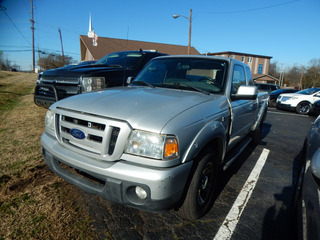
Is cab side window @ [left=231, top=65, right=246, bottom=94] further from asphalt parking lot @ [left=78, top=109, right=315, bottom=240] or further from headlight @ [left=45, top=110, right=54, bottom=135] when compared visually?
headlight @ [left=45, top=110, right=54, bottom=135]

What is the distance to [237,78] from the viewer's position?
323 centimetres

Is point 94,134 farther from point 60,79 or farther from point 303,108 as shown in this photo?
point 303,108

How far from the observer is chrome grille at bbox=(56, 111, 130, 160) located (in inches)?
67.3

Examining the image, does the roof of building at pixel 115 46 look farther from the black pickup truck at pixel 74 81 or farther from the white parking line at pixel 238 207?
the white parking line at pixel 238 207

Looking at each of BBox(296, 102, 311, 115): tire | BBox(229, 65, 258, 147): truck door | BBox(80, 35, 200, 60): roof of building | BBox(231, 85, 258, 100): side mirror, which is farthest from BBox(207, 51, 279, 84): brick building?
BBox(231, 85, 258, 100): side mirror

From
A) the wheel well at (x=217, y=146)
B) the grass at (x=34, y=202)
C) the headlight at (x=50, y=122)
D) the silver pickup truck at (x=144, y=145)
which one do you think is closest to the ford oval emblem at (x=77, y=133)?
the silver pickup truck at (x=144, y=145)

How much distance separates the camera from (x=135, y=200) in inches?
68.1

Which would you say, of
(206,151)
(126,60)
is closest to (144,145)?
(206,151)

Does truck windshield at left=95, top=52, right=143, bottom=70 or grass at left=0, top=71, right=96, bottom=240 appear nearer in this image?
grass at left=0, top=71, right=96, bottom=240

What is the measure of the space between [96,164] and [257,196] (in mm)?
2277

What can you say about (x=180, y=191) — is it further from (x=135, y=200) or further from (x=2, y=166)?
(x=2, y=166)

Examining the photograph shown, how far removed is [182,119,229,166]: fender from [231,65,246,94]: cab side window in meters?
0.89

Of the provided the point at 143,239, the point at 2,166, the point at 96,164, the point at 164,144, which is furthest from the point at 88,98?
the point at 2,166

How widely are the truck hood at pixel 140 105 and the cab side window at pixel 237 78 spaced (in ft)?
2.23
